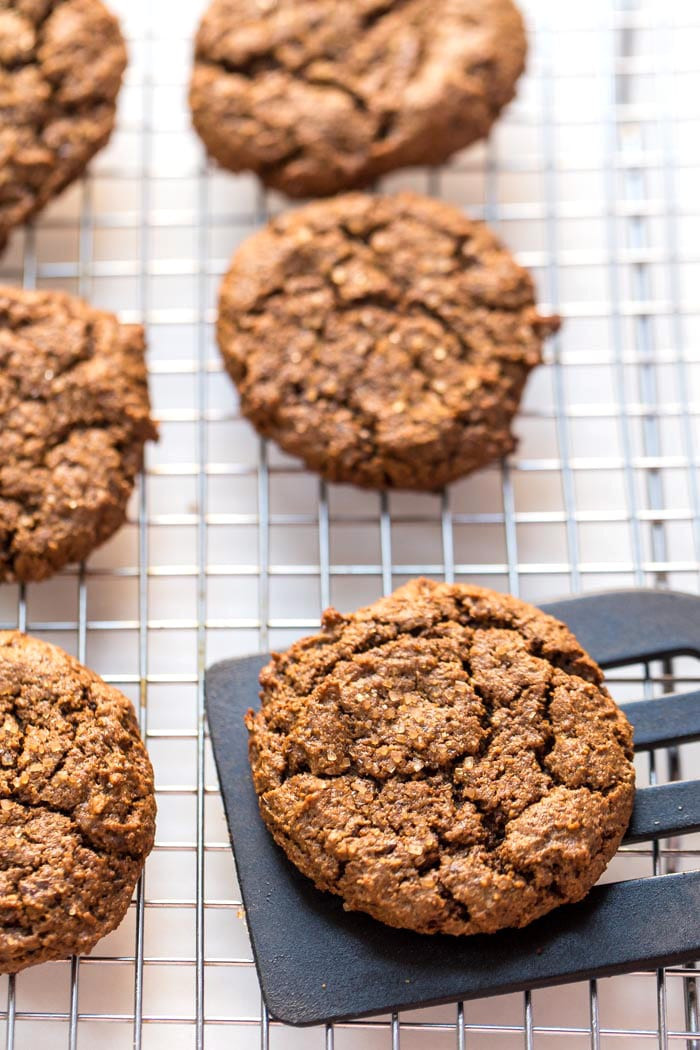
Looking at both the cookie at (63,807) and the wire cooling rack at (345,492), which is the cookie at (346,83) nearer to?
the wire cooling rack at (345,492)

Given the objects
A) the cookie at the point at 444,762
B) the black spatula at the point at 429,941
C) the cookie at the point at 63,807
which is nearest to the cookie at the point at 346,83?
the cookie at the point at 444,762

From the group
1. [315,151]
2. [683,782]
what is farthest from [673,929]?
[315,151]

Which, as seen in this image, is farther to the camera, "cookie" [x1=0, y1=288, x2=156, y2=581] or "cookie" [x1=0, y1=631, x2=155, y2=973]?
"cookie" [x1=0, y1=288, x2=156, y2=581]

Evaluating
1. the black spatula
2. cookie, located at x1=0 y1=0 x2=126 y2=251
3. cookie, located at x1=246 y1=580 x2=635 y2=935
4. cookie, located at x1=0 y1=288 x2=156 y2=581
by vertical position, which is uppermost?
cookie, located at x1=0 y1=0 x2=126 y2=251

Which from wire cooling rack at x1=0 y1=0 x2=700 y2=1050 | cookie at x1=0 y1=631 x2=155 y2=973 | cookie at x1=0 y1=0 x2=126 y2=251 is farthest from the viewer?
cookie at x1=0 y1=0 x2=126 y2=251

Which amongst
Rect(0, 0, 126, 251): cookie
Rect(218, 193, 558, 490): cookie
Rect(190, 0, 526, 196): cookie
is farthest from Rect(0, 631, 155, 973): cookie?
Rect(190, 0, 526, 196): cookie

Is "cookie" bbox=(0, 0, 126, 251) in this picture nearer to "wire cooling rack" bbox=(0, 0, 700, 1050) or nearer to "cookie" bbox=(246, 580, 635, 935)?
"wire cooling rack" bbox=(0, 0, 700, 1050)
